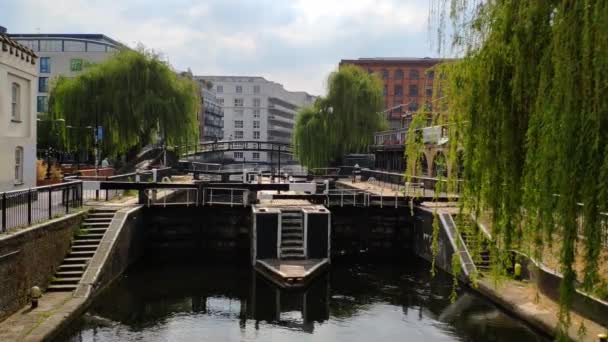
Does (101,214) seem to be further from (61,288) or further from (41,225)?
(41,225)

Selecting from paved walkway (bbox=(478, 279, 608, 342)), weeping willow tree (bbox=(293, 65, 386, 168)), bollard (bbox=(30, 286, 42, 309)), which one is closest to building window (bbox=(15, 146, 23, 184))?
bollard (bbox=(30, 286, 42, 309))

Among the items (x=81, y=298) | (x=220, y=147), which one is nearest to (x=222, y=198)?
(x=81, y=298)

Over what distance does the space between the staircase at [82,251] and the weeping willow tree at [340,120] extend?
33.8 meters

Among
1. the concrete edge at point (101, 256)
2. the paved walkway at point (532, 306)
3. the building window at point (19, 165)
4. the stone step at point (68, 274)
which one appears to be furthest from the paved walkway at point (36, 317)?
the paved walkway at point (532, 306)

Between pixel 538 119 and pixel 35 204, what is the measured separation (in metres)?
16.1

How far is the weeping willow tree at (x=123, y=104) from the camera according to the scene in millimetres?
42219

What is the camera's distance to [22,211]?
17766mm

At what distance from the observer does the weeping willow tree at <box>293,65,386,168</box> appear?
56094 mm

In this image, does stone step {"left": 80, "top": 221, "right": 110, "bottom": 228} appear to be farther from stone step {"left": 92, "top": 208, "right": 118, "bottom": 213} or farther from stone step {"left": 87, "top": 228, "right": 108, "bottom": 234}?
stone step {"left": 92, "top": 208, "right": 118, "bottom": 213}

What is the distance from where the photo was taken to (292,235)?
24.6m

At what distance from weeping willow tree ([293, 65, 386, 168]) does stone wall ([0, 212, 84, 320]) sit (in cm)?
3766

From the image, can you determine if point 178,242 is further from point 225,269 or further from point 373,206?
point 373,206

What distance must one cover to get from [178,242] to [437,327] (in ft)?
49.6

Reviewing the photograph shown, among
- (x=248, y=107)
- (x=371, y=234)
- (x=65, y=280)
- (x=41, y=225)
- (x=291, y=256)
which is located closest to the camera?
(x=41, y=225)
